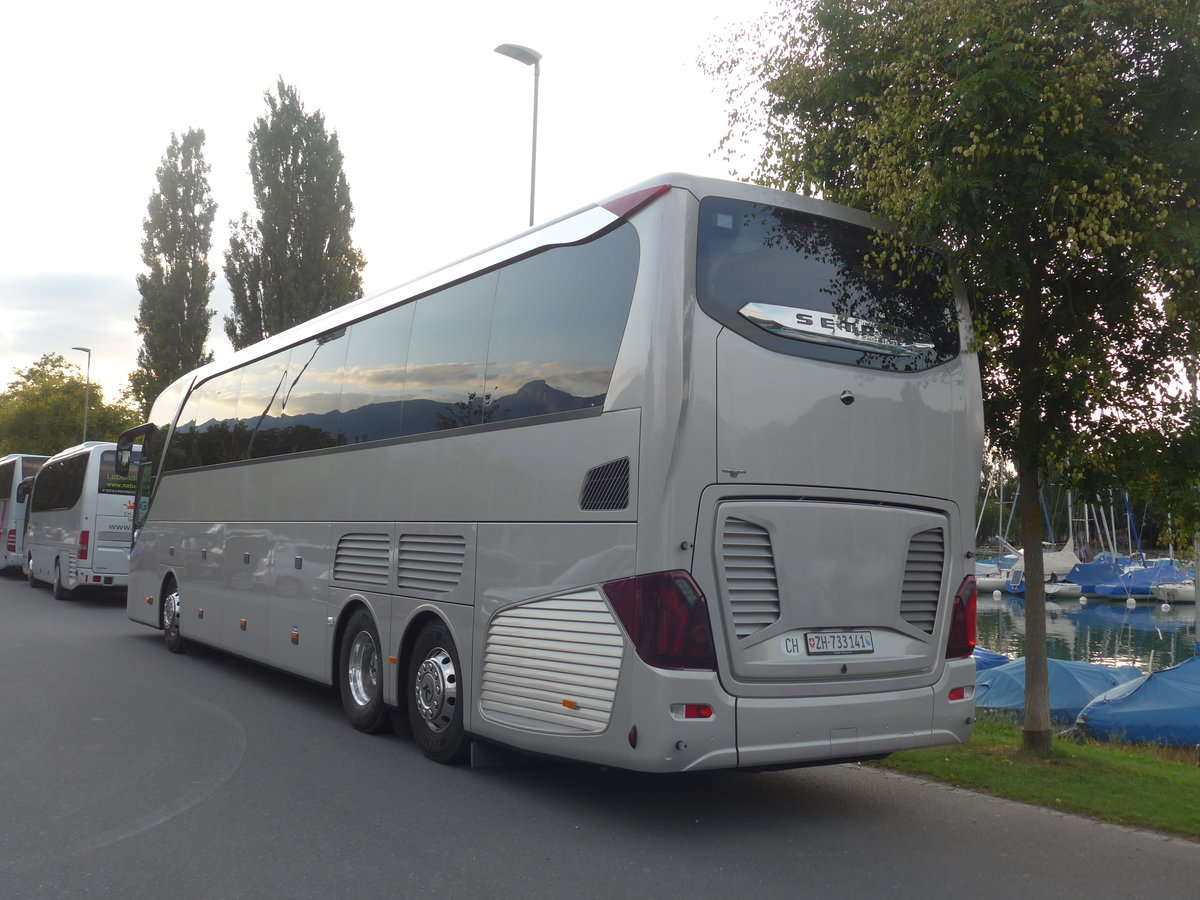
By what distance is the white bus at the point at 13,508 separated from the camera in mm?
31250

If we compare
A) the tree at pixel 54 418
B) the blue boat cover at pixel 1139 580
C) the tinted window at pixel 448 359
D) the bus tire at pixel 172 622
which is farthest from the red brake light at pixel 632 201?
the tree at pixel 54 418

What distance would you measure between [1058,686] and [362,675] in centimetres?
1316

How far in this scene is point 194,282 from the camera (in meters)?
45.8

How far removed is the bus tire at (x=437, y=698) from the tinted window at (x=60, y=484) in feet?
54.8

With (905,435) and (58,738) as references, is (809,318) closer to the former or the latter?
(905,435)

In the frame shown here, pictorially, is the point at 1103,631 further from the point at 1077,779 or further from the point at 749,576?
the point at 749,576

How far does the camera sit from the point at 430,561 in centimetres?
851

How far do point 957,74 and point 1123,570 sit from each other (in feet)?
191

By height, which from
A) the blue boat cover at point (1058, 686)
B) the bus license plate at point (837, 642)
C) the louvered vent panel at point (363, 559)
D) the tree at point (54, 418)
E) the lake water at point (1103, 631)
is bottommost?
the lake water at point (1103, 631)

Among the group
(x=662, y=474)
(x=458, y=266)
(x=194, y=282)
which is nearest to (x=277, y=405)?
(x=458, y=266)

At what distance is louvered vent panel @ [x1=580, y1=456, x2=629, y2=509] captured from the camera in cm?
654

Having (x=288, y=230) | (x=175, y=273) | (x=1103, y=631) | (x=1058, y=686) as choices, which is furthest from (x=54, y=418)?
(x=1058, y=686)

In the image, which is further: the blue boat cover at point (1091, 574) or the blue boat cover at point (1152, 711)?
the blue boat cover at point (1091, 574)

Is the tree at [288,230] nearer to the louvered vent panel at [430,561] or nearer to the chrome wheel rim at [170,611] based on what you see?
the chrome wheel rim at [170,611]
